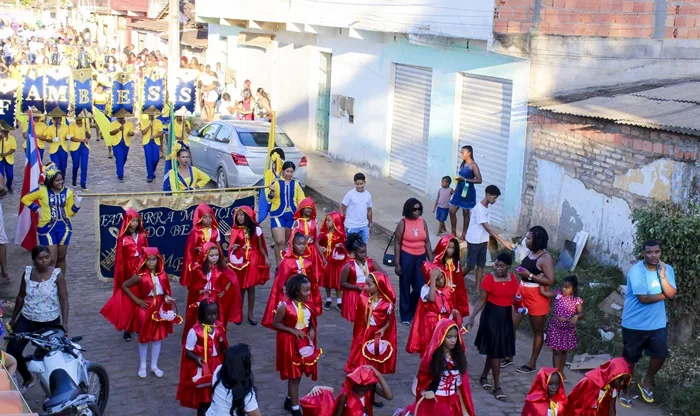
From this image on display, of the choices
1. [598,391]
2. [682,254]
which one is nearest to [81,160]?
[682,254]

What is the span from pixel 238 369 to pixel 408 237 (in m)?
4.50

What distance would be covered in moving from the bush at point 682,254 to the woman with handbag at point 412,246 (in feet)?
7.69

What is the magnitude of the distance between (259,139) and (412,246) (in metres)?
7.52

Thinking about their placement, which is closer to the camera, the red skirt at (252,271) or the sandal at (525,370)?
the sandal at (525,370)

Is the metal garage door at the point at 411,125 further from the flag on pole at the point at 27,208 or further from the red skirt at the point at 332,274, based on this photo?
the flag on pole at the point at 27,208

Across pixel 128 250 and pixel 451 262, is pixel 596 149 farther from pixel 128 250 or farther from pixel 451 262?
pixel 128 250

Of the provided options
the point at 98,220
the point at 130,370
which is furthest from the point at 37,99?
the point at 130,370

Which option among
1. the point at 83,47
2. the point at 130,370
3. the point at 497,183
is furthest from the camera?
the point at 83,47

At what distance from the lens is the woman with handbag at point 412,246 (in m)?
10.6

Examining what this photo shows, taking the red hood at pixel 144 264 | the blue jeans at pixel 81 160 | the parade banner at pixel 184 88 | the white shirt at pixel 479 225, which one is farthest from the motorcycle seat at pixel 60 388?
the parade banner at pixel 184 88

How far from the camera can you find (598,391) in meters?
7.18

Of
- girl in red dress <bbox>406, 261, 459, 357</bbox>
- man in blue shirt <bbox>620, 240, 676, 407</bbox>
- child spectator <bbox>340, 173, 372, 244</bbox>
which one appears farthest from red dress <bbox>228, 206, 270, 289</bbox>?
man in blue shirt <bbox>620, 240, 676, 407</bbox>

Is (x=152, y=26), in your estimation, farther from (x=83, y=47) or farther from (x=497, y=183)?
(x=497, y=183)

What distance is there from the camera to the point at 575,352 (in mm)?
10484
